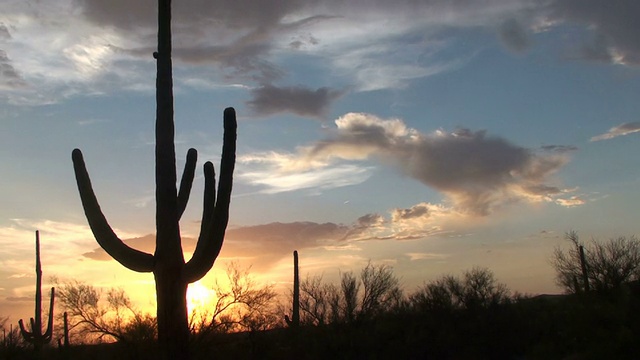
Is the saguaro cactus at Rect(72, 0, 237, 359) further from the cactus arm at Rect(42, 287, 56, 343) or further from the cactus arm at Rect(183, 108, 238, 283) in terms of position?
the cactus arm at Rect(42, 287, 56, 343)

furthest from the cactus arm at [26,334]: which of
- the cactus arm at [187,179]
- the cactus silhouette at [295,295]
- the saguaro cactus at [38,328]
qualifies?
the cactus arm at [187,179]

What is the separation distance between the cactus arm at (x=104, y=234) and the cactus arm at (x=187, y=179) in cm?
146

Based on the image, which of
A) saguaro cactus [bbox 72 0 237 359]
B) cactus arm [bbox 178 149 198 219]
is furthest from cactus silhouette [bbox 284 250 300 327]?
saguaro cactus [bbox 72 0 237 359]

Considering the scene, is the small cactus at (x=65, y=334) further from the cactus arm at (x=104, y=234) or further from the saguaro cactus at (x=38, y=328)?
the cactus arm at (x=104, y=234)

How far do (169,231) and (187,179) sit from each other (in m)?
2.28

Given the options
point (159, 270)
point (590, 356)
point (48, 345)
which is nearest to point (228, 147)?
point (159, 270)

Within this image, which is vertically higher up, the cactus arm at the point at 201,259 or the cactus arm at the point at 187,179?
the cactus arm at the point at 187,179

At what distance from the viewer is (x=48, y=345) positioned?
3638 cm

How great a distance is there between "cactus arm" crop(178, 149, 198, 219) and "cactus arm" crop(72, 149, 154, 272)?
146cm

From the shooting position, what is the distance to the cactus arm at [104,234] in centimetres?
1145

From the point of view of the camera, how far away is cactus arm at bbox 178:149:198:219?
13020mm

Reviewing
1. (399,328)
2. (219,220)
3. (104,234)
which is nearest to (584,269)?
(399,328)

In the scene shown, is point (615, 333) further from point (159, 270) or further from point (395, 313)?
point (159, 270)

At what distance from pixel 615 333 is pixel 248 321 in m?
15.2
